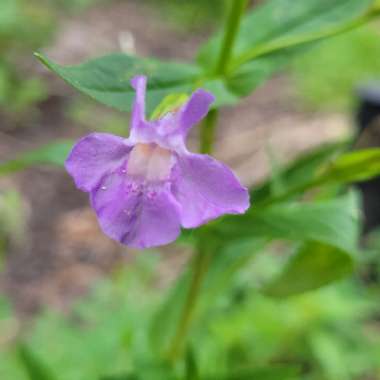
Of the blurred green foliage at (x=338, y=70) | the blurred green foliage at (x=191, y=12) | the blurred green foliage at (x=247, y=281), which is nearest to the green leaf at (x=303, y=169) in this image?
the blurred green foliage at (x=247, y=281)

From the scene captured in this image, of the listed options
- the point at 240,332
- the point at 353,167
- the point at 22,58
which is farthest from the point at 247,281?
the point at 22,58

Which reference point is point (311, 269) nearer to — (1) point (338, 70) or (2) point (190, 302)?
(2) point (190, 302)

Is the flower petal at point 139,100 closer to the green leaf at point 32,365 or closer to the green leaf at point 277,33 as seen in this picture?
the green leaf at point 277,33

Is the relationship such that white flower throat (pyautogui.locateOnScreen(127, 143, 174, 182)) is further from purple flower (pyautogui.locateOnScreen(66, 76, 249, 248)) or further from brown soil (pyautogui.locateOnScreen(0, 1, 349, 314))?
brown soil (pyautogui.locateOnScreen(0, 1, 349, 314))

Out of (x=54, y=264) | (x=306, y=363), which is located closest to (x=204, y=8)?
(x=54, y=264)

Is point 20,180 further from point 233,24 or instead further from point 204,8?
point 204,8

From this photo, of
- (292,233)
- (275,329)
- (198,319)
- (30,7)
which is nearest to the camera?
(292,233)
